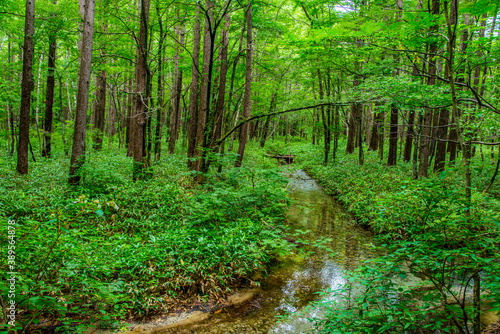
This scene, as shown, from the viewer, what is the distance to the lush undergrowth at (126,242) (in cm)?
330

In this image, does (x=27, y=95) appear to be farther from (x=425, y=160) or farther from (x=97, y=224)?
(x=425, y=160)

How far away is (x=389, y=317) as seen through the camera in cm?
326

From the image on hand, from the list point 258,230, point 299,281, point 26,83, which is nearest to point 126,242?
point 258,230

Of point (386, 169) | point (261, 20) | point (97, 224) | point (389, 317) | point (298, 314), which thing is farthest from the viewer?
point (386, 169)

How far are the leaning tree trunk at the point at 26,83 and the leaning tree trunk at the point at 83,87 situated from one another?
1.86m

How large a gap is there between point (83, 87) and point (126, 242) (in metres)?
5.64

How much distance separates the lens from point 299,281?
5.68 metres

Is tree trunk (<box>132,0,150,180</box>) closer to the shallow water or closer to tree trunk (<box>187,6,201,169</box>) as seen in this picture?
tree trunk (<box>187,6,201,169</box>)

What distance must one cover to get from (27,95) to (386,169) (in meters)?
16.0

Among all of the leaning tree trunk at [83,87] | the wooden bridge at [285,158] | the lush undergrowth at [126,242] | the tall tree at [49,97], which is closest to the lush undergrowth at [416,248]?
the wooden bridge at [285,158]

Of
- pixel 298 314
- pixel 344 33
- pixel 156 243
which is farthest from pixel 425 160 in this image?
pixel 156 243

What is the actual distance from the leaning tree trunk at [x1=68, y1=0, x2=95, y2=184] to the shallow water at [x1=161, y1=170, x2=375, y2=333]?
669 cm

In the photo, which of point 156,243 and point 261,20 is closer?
point 156,243

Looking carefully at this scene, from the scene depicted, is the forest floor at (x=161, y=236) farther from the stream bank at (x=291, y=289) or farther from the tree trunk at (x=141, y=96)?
the tree trunk at (x=141, y=96)
